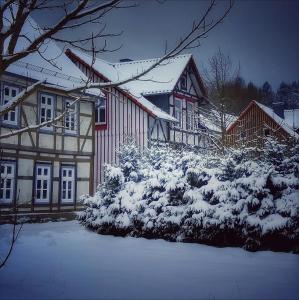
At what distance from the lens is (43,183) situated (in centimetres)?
1599

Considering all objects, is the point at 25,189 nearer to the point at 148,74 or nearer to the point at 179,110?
the point at 179,110

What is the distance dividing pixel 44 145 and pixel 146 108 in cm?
571

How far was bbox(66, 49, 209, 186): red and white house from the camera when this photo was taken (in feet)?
65.6

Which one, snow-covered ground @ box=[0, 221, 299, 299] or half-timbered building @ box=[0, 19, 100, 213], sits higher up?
half-timbered building @ box=[0, 19, 100, 213]

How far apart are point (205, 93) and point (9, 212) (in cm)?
1482

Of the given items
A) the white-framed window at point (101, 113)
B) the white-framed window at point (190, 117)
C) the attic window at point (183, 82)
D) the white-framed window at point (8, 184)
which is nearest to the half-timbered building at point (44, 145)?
the white-framed window at point (8, 184)

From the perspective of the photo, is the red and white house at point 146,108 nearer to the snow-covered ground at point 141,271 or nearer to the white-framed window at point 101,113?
the white-framed window at point 101,113

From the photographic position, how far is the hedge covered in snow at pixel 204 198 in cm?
871

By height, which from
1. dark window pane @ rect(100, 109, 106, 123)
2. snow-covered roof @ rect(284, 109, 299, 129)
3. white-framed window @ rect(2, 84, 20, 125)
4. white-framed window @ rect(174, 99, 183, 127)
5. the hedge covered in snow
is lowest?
the hedge covered in snow

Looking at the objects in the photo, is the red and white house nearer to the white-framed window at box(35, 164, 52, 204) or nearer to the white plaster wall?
the white-framed window at box(35, 164, 52, 204)

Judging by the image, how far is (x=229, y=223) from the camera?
9.02 meters

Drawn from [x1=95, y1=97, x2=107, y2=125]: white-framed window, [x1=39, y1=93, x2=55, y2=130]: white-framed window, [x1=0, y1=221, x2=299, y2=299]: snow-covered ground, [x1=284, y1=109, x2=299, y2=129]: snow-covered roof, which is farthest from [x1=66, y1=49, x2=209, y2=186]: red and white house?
[x1=284, y1=109, x2=299, y2=129]: snow-covered roof

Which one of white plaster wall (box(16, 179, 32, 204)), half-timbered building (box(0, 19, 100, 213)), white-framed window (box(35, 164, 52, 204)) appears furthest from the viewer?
white-framed window (box(35, 164, 52, 204))

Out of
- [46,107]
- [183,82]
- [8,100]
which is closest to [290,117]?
[183,82]
